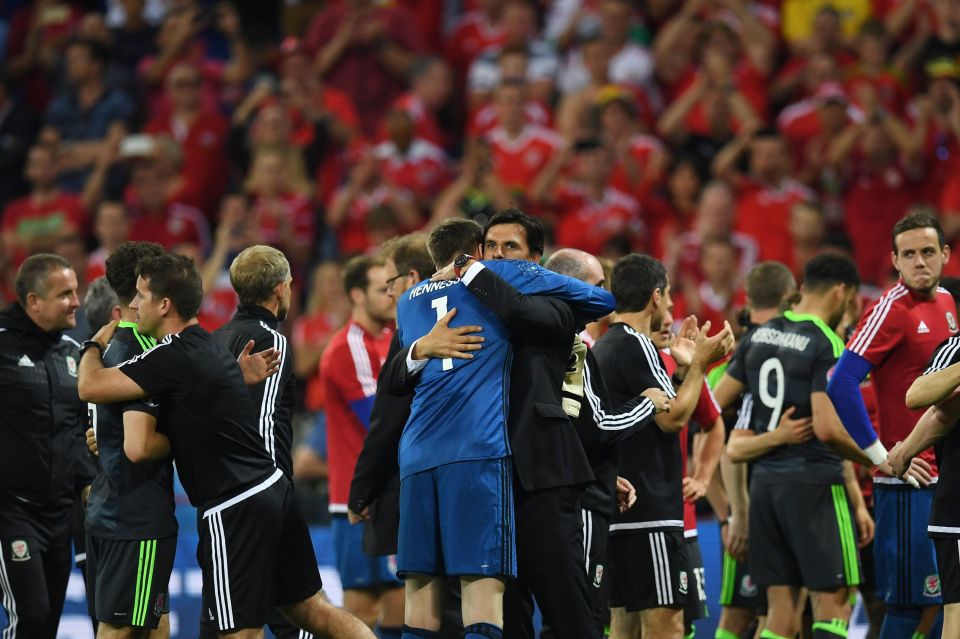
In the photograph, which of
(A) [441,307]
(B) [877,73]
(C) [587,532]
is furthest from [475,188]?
(A) [441,307]

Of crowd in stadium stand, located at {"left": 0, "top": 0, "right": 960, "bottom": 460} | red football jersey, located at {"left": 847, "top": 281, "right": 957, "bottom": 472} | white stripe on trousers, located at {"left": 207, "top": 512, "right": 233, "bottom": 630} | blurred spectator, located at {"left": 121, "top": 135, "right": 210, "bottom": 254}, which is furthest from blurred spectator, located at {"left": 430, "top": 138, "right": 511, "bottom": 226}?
white stripe on trousers, located at {"left": 207, "top": 512, "right": 233, "bottom": 630}

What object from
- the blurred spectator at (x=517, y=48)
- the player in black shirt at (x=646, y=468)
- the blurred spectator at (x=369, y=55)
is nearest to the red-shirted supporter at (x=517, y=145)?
the blurred spectator at (x=517, y=48)

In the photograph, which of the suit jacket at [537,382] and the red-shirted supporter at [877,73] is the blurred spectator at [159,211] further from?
the suit jacket at [537,382]

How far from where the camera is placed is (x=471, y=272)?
6000 millimetres

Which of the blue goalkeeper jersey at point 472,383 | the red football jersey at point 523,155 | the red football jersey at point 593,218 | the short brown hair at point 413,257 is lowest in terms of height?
the blue goalkeeper jersey at point 472,383

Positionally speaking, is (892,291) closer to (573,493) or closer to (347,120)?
(573,493)

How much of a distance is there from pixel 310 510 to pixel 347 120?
17.9 ft

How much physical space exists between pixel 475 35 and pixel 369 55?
1241mm

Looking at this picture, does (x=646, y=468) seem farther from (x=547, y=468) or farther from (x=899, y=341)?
(x=899, y=341)

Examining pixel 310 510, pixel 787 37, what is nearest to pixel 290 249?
pixel 310 510


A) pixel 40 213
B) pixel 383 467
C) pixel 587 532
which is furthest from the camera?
pixel 40 213

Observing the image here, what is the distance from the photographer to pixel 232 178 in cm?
1539

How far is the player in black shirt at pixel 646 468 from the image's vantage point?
7090mm

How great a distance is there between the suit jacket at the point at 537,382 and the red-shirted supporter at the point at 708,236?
675 centimetres
